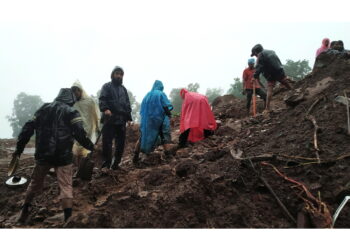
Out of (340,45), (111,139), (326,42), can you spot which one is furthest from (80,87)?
(326,42)

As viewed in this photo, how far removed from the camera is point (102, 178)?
14.0 feet

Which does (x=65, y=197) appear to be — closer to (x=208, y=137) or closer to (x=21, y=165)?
(x=208, y=137)

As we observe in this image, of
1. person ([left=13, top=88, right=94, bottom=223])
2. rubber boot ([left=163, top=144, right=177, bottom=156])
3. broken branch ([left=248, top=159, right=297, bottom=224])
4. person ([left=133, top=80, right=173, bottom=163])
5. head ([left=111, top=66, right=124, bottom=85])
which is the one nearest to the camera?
broken branch ([left=248, top=159, right=297, bottom=224])

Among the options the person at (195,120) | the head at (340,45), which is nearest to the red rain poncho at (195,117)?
the person at (195,120)

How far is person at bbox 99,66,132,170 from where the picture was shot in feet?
14.8

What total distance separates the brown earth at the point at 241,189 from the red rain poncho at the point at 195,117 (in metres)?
1.48

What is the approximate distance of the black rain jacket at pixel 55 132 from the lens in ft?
9.75

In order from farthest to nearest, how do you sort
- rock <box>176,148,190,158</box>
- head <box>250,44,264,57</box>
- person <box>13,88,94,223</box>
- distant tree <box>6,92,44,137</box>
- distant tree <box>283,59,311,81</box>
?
distant tree <box>6,92,44,137</box>, distant tree <box>283,59,311,81</box>, head <box>250,44,264,57</box>, rock <box>176,148,190,158</box>, person <box>13,88,94,223</box>

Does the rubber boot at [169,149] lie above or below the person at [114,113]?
below

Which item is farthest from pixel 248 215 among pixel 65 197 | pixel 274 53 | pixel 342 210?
pixel 274 53

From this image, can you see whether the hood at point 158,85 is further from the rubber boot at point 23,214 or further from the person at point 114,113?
the rubber boot at point 23,214

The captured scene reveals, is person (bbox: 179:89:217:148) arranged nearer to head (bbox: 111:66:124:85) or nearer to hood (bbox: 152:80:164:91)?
hood (bbox: 152:80:164:91)

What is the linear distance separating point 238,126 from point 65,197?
435 cm

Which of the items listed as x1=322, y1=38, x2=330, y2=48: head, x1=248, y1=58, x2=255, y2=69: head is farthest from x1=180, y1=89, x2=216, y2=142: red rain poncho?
x1=322, y1=38, x2=330, y2=48: head
